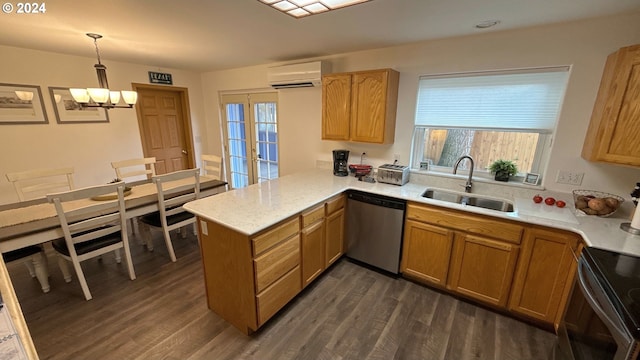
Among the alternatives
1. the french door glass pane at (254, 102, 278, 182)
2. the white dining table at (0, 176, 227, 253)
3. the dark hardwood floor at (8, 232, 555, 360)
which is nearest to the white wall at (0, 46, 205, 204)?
the white dining table at (0, 176, 227, 253)

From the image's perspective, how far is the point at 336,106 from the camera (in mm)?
2920

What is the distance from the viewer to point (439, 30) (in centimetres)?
217

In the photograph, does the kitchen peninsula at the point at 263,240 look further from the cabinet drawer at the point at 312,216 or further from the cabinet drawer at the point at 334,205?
the cabinet drawer at the point at 334,205

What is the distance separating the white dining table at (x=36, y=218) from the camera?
1863 mm

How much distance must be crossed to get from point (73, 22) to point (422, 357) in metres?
3.63

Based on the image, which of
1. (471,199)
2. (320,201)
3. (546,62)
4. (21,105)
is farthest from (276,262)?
(21,105)

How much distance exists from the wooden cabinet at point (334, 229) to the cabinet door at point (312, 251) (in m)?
0.10

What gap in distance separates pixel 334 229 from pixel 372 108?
4.30 ft

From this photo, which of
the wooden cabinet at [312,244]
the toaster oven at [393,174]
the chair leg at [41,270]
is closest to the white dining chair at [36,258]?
the chair leg at [41,270]

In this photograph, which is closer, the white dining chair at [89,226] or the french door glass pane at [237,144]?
the white dining chair at [89,226]

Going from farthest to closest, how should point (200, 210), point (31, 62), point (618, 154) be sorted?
point (31, 62) → point (200, 210) → point (618, 154)

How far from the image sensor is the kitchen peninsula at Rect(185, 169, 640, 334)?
66.4 inches

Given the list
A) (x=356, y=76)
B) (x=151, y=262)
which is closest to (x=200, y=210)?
(x=151, y=262)

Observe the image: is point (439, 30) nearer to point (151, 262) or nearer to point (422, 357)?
point (422, 357)
